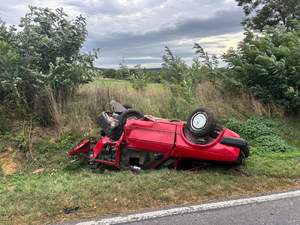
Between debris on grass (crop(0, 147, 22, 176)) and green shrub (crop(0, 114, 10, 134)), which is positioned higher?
green shrub (crop(0, 114, 10, 134))

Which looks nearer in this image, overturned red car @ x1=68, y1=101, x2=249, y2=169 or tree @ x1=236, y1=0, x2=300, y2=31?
overturned red car @ x1=68, y1=101, x2=249, y2=169

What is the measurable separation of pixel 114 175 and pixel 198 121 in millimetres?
1534

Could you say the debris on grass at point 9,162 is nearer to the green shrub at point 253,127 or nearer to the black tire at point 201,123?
the black tire at point 201,123

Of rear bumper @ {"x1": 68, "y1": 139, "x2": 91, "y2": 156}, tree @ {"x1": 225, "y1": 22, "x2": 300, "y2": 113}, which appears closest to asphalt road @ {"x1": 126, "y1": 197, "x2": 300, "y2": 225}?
rear bumper @ {"x1": 68, "y1": 139, "x2": 91, "y2": 156}

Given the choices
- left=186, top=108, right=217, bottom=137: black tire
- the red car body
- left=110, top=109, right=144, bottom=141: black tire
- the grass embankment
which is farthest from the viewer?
left=110, top=109, right=144, bottom=141: black tire

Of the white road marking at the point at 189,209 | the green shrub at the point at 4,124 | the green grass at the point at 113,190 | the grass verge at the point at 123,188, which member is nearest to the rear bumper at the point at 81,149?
the grass verge at the point at 123,188

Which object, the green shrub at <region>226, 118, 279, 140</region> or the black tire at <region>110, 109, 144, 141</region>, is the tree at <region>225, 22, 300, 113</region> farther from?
the black tire at <region>110, 109, 144, 141</region>

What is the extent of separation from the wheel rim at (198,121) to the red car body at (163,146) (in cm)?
18

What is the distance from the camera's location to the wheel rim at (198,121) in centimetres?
533

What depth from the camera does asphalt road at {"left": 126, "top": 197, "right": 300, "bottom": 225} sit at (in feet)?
11.8

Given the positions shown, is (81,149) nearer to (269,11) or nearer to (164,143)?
(164,143)

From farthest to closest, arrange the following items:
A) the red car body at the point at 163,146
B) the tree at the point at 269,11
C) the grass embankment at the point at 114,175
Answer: the tree at the point at 269,11
the red car body at the point at 163,146
the grass embankment at the point at 114,175

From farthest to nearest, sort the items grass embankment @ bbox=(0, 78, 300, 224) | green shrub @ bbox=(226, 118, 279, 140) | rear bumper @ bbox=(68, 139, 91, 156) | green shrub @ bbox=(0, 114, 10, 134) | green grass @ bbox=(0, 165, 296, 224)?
1. green shrub @ bbox=(226, 118, 279, 140)
2. green shrub @ bbox=(0, 114, 10, 134)
3. rear bumper @ bbox=(68, 139, 91, 156)
4. grass embankment @ bbox=(0, 78, 300, 224)
5. green grass @ bbox=(0, 165, 296, 224)

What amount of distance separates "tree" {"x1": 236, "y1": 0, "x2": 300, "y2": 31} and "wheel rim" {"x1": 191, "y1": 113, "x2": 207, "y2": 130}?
14453 mm
